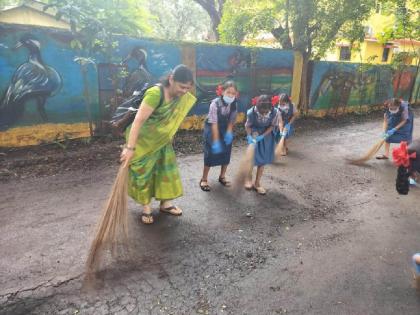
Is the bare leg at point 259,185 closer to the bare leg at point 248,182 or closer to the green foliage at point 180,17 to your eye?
the bare leg at point 248,182

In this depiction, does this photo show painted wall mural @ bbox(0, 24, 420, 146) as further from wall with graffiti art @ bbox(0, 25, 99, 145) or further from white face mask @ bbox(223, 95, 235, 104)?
white face mask @ bbox(223, 95, 235, 104)

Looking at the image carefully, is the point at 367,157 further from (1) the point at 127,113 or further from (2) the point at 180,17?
(2) the point at 180,17

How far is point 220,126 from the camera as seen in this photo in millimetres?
4621

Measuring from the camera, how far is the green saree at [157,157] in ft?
11.4

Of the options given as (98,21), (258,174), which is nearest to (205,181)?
(258,174)

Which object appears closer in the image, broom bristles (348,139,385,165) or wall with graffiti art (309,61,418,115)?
broom bristles (348,139,385,165)

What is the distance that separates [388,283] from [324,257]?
577 millimetres

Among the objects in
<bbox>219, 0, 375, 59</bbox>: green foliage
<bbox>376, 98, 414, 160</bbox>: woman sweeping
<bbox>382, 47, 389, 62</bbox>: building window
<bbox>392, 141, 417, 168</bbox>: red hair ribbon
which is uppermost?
<bbox>219, 0, 375, 59</bbox>: green foliage

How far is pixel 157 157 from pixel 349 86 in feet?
34.3

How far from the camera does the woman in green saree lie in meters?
3.22

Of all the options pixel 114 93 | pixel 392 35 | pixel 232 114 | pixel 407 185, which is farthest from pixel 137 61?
pixel 392 35

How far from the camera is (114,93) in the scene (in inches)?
269

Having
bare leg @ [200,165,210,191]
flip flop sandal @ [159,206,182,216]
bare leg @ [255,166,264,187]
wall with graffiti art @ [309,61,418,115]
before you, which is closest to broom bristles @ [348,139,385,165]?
bare leg @ [255,166,264,187]

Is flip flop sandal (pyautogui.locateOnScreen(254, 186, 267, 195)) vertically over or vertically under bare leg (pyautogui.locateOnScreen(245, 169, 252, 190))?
under
